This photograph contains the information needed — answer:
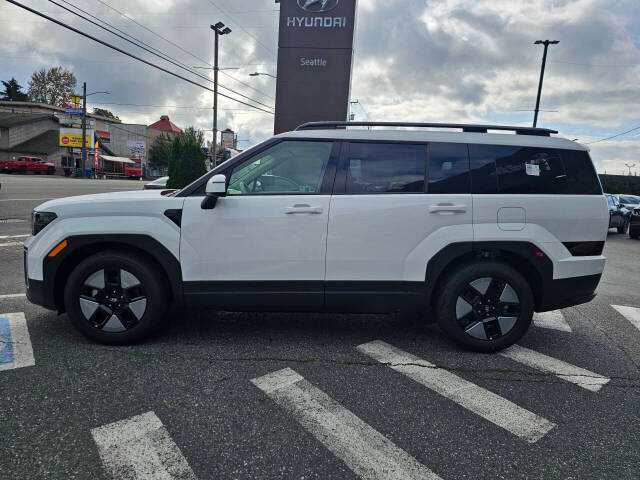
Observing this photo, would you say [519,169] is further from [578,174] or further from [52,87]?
[52,87]

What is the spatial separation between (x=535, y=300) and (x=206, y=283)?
113 inches

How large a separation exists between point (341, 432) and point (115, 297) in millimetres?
2234

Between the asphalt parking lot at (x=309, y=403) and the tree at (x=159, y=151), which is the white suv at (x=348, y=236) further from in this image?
the tree at (x=159, y=151)

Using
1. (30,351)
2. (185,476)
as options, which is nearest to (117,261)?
(30,351)

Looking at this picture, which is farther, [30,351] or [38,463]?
[30,351]

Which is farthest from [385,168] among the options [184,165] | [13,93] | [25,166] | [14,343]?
[13,93]

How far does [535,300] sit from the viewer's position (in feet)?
13.1

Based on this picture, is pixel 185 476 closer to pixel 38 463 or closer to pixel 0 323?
pixel 38 463

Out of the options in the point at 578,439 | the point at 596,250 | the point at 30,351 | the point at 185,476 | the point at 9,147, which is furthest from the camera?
the point at 9,147

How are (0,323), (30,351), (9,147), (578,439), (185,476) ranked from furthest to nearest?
(9,147) → (0,323) → (30,351) → (578,439) → (185,476)

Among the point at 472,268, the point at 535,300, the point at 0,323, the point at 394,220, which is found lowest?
the point at 0,323

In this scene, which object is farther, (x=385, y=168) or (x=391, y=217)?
(x=385, y=168)

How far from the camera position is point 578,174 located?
385 centimetres

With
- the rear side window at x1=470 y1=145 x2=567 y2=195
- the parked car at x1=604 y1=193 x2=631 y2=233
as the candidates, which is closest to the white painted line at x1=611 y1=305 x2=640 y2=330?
the rear side window at x1=470 y1=145 x2=567 y2=195
